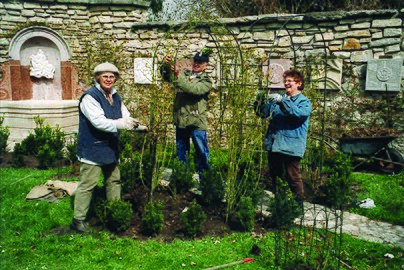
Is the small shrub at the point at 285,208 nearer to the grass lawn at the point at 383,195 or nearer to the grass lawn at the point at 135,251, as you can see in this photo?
the grass lawn at the point at 135,251

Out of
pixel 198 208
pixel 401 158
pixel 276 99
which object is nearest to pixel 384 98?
Result: pixel 401 158

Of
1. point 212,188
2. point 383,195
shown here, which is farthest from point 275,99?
point 383,195

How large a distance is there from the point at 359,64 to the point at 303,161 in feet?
8.98

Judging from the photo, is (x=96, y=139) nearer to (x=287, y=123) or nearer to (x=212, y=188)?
(x=212, y=188)

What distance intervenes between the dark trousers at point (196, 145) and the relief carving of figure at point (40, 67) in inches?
209

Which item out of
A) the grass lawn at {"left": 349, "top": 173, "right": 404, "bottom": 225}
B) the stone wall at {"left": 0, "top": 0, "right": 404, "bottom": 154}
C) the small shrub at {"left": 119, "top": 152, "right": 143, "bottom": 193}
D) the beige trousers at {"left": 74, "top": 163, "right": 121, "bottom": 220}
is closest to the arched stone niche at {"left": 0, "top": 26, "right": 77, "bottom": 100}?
the stone wall at {"left": 0, "top": 0, "right": 404, "bottom": 154}

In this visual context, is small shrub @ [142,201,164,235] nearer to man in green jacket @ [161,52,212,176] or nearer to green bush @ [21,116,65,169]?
man in green jacket @ [161,52,212,176]

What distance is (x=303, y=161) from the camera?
6082mm

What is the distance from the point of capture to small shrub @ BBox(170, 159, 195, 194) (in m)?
4.96

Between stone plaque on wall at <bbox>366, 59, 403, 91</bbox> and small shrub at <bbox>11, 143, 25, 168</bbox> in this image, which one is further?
stone plaque on wall at <bbox>366, 59, 403, 91</bbox>

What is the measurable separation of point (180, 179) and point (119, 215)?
4.14ft

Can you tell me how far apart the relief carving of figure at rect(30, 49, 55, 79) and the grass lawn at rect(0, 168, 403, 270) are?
226 inches

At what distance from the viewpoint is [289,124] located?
4.37 m

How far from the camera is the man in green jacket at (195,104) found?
483cm
